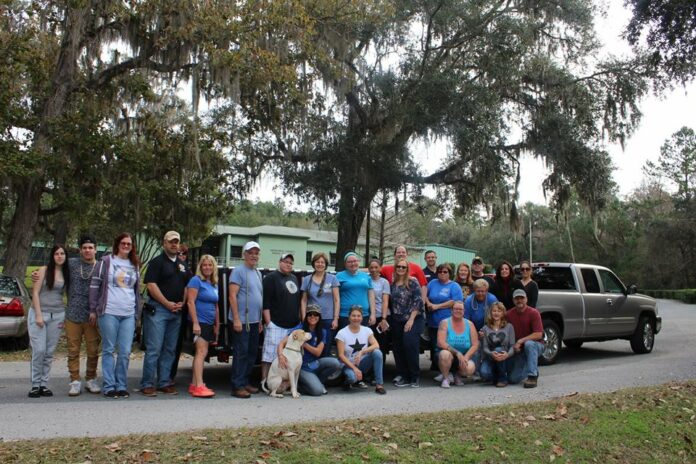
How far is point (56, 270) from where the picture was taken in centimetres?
723

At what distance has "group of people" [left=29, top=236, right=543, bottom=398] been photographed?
23.5 ft

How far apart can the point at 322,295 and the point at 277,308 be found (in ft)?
2.14

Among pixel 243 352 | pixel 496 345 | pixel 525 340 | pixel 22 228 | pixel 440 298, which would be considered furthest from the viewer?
pixel 22 228

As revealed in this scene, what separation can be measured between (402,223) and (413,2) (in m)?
26.4

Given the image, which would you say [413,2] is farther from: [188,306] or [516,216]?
[188,306]

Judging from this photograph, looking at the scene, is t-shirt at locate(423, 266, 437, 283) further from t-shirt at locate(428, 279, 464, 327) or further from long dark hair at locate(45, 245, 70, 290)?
long dark hair at locate(45, 245, 70, 290)

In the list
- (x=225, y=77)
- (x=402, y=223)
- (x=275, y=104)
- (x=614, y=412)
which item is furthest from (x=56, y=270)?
(x=402, y=223)

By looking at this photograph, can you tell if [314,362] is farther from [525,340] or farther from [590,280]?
[590,280]

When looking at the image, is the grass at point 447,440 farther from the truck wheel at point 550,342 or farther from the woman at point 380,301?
the truck wheel at point 550,342

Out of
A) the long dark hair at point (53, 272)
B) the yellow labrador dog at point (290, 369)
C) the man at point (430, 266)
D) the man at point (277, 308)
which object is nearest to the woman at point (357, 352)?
the yellow labrador dog at point (290, 369)

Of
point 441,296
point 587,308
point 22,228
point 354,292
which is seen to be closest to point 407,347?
point 441,296

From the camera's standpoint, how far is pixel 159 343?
7410 mm

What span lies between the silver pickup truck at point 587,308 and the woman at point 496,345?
91.0 inches

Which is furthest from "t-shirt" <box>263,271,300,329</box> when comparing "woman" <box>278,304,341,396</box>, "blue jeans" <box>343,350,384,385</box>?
"blue jeans" <box>343,350,384,385</box>
